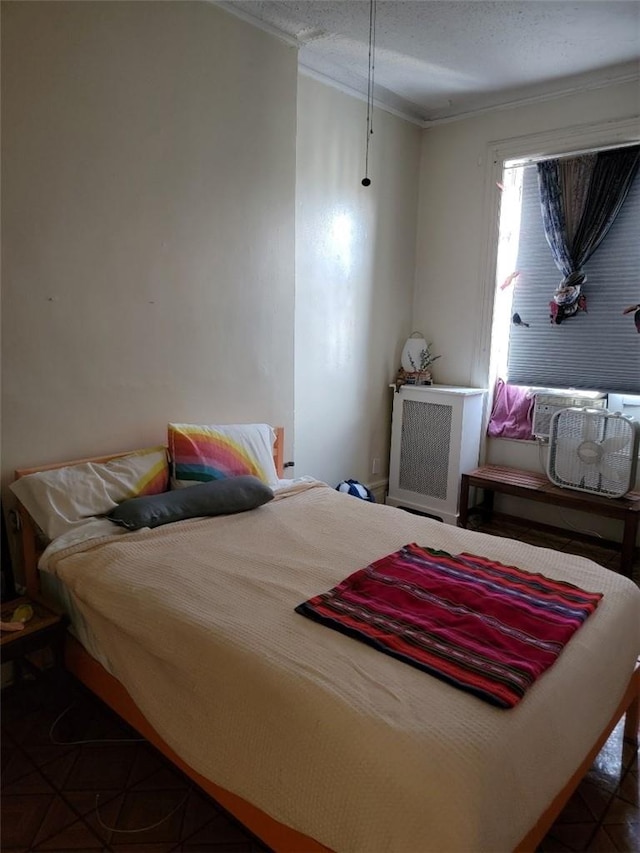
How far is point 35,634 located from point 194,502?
723mm

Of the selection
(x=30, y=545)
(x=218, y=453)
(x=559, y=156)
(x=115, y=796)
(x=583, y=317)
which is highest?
(x=559, y=156)

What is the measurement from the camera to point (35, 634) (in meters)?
1.83

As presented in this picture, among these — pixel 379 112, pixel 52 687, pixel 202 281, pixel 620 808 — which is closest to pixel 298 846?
pixel 620 808

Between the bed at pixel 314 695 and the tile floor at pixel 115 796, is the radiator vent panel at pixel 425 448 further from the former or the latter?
the tile floor at pixel 115 796

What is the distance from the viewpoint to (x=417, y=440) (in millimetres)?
3971

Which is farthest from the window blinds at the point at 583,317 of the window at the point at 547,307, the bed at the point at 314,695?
the bed at the point at 314,695

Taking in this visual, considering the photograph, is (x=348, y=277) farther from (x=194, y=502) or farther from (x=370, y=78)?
(x=194, y=502)

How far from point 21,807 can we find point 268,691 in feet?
3.12

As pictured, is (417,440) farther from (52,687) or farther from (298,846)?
(298,846)

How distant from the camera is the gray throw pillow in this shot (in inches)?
84.8

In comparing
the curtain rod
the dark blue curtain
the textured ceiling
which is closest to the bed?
the dark blue curtain

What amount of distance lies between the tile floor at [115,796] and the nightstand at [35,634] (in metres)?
0.20

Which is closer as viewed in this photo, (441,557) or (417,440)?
(441,557)

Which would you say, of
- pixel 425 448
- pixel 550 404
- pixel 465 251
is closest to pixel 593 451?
pixel 550 404
